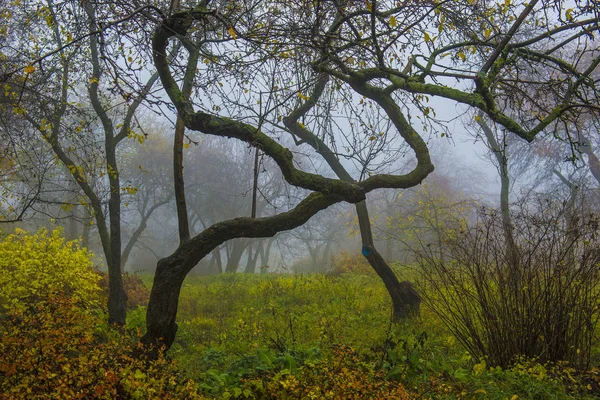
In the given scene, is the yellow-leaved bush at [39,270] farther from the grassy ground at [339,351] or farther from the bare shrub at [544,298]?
the bare shrub at [544,298]

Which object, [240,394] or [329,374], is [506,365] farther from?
[240,394]

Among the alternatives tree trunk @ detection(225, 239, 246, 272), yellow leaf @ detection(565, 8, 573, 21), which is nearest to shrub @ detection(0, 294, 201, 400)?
yellow leaf @ detection(565, 8, 573, 21)

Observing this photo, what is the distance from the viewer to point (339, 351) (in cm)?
391

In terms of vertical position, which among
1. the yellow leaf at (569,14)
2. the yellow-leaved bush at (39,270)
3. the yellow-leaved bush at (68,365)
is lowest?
the yellow-leaved bush at (68,365)

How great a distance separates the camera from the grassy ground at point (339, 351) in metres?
3.74

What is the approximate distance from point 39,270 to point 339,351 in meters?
4.99

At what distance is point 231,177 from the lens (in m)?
25.2

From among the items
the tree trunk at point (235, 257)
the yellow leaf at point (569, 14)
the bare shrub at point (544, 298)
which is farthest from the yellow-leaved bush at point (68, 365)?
the tree trunk at point (235, 257)

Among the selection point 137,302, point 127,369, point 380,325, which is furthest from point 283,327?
point 137,302

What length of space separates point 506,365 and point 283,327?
3.16m

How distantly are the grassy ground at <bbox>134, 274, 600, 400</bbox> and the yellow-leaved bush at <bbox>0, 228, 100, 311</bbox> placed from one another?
1.12 m

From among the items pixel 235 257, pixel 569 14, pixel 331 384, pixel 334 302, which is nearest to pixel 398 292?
pixel 334 302

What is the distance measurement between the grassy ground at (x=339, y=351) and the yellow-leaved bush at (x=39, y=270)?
44.2 inches

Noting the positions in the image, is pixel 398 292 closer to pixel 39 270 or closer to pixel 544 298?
pixel 544 298
